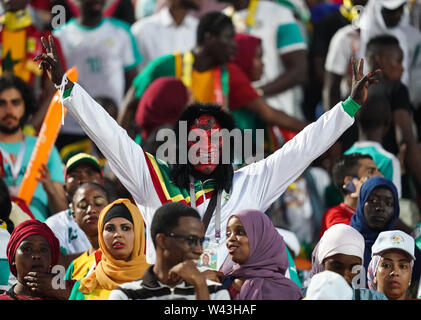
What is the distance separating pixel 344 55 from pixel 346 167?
2.87m

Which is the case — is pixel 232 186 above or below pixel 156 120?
below

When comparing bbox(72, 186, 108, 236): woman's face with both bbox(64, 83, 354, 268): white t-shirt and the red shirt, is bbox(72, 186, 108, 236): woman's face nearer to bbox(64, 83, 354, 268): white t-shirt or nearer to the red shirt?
bbox(64, 83, 354, 268): white t-shirt

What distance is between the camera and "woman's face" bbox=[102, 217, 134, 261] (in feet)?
25.1

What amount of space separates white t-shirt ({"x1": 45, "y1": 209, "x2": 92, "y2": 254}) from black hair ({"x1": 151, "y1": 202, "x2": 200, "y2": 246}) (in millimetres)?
2305

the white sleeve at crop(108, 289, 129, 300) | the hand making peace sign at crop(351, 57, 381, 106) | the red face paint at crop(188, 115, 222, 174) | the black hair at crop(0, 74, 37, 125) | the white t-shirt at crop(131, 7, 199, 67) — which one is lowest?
the white sleeve at crop(108, 289, 129, 300)

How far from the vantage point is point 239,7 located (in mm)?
12609

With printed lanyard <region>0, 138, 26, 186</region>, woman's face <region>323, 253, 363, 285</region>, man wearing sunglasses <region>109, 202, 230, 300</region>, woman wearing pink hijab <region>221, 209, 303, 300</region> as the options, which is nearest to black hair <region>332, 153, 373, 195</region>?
woman's face <region>323, 253, 363, 285</region>

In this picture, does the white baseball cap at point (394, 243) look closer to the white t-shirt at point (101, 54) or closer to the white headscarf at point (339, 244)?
the white headscarf at point (339, 244)

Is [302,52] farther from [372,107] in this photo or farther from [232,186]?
[232,186]

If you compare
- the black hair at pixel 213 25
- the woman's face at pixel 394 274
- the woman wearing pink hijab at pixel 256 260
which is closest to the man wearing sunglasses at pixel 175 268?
the woman wearing pink hijab at pixel 256 260

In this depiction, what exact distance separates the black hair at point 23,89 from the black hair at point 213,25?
160 cm
